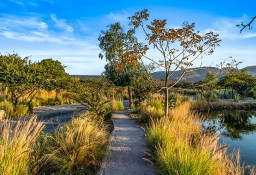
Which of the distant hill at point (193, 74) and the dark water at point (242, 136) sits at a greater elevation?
the distant hill at point (193, 74)

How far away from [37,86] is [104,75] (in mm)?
7457

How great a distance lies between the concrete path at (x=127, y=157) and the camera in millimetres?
4879

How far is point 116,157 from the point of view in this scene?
5695mm

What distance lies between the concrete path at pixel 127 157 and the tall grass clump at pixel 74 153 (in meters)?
0.25

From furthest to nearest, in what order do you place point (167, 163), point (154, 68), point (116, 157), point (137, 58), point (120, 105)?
point (120, 105)
point (154, 68)
point (137, 58)
point (116, 157)
point (167, 163)

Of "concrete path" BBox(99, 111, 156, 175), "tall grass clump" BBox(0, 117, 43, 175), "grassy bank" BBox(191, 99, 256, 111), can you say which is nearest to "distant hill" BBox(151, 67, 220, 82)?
"grassy bank" BBox(191, 99, 256, 111)

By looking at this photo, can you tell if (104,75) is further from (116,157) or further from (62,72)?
(116,157)

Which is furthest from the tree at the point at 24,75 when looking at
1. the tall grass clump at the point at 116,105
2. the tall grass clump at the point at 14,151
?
the tall grass clump at the point at 14,151

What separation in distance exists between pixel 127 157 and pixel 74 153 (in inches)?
44.7

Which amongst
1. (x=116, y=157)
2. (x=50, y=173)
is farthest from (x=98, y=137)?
(x=50, y=173)

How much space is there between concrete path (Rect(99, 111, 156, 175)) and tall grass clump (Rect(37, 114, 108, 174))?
0.25 meters

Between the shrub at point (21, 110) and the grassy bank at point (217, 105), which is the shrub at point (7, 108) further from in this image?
the grassy bank at point (217, 105)

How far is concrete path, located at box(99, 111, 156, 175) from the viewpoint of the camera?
4.88 meters

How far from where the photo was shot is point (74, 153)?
5.17m
